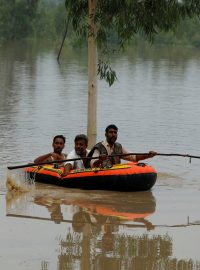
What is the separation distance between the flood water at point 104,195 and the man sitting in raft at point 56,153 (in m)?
0.52

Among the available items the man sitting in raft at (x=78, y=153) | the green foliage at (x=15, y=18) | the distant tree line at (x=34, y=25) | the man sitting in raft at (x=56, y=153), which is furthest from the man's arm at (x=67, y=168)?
the green foliage at (x=15, y=18)

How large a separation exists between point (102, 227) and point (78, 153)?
8.79 feet

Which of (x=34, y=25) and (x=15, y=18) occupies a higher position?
(x=15, y=18)

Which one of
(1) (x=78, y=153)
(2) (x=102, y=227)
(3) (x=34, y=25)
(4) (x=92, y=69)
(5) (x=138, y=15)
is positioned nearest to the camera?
(2) (x=102, y=227)

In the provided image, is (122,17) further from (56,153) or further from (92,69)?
(56,153)

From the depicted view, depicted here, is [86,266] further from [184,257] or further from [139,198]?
[139,198]

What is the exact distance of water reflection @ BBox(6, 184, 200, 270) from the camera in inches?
431

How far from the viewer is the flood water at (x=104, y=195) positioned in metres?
11.3

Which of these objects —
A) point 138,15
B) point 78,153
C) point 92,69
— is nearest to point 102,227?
point 78,153

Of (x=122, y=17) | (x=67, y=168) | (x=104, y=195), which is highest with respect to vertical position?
(x=122, y=17)

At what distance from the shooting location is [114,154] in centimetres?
1509

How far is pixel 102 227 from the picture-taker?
12.9 metres

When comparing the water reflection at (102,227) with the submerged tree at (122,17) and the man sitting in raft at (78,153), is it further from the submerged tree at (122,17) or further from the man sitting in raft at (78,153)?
the submerged tree at (122,17)

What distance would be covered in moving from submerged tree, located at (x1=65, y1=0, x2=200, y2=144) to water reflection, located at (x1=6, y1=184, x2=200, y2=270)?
3.30 meters
